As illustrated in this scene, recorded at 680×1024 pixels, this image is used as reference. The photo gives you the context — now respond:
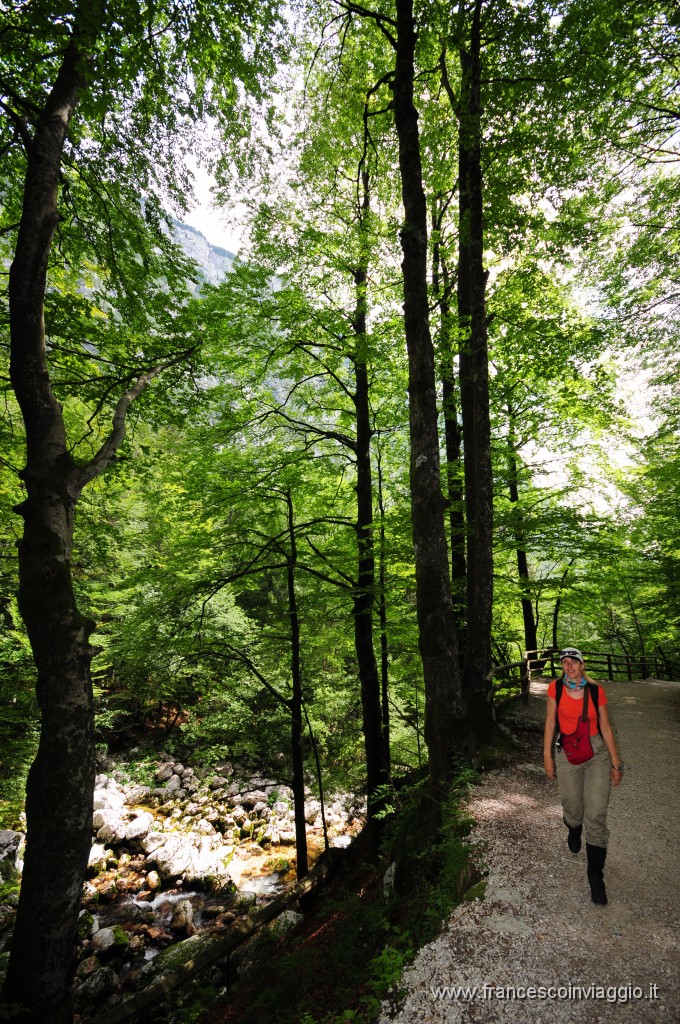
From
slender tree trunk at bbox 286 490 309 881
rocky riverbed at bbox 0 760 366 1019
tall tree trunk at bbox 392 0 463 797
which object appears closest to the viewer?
tall tree trunk at bbox 392 0 463 797

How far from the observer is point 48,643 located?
3826 mm

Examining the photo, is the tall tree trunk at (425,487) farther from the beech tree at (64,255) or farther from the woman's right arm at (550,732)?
the beech tree at (64,255)

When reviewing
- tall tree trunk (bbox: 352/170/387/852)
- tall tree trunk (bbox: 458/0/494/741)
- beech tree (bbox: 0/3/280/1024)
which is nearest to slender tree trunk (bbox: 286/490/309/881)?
tall tree trunk (bbox: 352/170/387/852)

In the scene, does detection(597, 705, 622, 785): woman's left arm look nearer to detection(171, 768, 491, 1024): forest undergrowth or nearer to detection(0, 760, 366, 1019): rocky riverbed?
detection(171, 768, 491, 1024): forest undergrowth

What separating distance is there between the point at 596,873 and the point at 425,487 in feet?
13.2

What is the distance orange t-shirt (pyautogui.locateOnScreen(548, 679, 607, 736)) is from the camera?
139 inches

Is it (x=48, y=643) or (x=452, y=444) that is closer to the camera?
(x=48, y=643)

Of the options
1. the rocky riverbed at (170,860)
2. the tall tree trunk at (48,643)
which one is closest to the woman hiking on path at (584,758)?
the tall tree trunk at (48,643)

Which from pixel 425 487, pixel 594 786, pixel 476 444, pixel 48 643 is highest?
pixel 476 444

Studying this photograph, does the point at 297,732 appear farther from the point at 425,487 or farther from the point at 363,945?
the point at 425,487

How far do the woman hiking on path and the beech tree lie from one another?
4.13 m

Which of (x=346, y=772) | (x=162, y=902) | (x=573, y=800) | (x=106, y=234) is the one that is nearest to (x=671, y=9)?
(x=106, y=234)

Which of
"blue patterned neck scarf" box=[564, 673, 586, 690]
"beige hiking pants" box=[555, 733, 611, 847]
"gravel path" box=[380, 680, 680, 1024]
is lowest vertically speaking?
"gravel path" box=[380, 680, 680, 1024]

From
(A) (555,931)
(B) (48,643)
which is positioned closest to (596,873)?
(A) (555,931)
